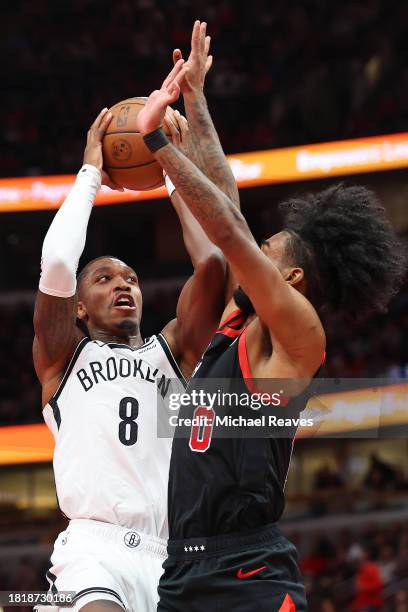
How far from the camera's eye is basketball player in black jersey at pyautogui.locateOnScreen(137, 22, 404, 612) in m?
2.99

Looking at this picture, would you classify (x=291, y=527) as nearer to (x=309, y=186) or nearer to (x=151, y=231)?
(x=309, y=186)

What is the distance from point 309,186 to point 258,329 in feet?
34.1

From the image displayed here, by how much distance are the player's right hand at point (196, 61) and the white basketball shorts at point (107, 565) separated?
1650mm

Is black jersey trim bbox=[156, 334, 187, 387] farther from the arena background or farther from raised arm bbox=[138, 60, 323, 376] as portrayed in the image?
the arena background

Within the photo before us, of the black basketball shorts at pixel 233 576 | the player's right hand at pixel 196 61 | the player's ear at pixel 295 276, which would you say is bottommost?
the black basketball shorts at pixel 233 576

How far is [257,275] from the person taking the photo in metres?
2.96

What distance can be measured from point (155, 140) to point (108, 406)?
1134 millimetres

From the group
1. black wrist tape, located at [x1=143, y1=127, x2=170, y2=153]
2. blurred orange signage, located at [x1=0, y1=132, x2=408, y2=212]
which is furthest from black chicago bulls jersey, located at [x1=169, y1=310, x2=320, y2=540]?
blurred orange signage, located at [x1=0, y1=132, x2=408, y2=212]

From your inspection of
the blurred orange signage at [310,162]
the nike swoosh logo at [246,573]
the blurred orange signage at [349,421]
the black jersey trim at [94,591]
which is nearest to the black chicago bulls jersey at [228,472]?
the nike swoosh logo at [246,573]

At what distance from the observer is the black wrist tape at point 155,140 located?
3.20m

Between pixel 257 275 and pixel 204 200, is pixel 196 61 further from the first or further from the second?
pixel 257 275

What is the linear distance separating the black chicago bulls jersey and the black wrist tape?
67 cm

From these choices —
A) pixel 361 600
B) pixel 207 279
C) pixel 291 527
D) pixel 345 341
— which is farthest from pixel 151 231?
pixel 207 279
